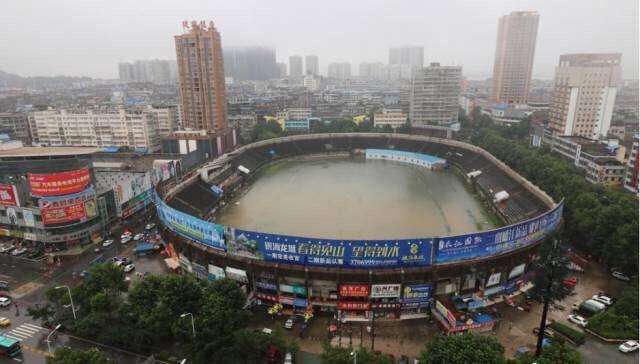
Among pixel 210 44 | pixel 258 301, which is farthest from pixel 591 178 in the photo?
pixel 210 44

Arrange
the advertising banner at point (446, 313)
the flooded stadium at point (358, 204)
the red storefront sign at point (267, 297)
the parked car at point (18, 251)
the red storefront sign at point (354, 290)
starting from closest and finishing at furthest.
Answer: the advertising banner at point (446, 313)
the red storefront sign at point (354, 290)
the red storefront sign at point (267, 297)
the parked car at point (18, 251)
the flooded stadium at point (358, 204)

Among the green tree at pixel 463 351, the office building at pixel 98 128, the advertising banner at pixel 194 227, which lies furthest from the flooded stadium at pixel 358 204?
the office building at pixel 98 128

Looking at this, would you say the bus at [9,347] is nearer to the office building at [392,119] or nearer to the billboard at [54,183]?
the billboard at [54,183]

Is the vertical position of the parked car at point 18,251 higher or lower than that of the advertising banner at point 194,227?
lower

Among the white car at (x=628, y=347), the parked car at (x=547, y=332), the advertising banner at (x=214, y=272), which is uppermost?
the advertising banner at (x=214, y=272)

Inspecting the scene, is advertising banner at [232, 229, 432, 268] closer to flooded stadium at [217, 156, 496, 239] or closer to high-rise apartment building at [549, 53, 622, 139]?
flooded stadium at [217, 156, 496, 239]

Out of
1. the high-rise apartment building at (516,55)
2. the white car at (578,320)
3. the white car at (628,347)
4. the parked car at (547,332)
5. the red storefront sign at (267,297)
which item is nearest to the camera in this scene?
the white car at (628,347)
